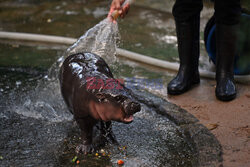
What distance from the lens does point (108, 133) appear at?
9.55 feet

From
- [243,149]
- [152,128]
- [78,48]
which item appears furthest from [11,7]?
[243,149]

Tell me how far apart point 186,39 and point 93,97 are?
158 centimetres

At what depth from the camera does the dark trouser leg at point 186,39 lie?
358 centimetres

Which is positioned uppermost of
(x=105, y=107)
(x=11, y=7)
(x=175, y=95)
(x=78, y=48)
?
(x=105, y=107)

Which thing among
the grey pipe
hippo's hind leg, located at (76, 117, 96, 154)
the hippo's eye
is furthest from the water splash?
the hippo's eye

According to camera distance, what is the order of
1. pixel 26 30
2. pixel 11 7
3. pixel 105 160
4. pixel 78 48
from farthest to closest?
pixel 11 7 → pixel 26 30 → pixel 78 48 → pixel 105 160

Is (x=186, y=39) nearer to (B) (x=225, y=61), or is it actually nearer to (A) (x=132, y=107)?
(B) (x=225, y=61)

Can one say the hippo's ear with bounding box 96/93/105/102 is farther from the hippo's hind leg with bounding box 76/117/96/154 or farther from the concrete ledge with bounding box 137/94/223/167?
the concrete ledge with bounding box 137/94/223/167

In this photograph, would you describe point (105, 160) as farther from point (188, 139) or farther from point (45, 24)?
point (45, 24)

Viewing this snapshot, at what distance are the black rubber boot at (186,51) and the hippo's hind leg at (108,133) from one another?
1.05 m

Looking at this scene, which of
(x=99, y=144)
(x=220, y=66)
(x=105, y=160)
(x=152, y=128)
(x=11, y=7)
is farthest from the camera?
(x=11, y=7)

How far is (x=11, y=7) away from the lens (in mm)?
7777

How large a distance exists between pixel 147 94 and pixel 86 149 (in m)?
1.19

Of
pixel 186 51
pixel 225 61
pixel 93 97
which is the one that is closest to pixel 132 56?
pixel 186 51
